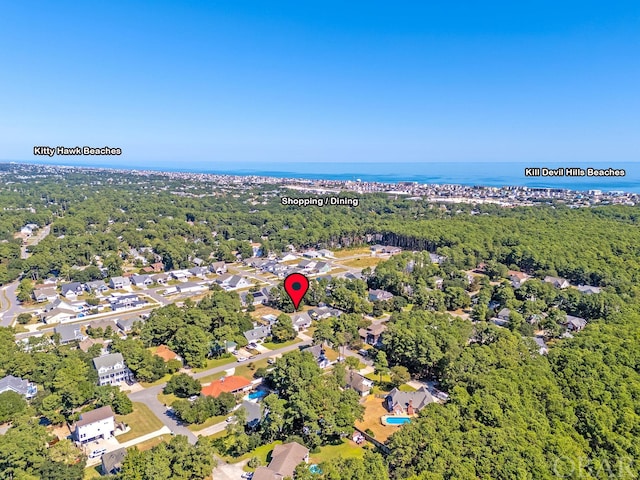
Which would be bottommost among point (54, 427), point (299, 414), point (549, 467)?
point (54, 427)

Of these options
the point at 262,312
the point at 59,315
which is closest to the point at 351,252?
the point at 262,312

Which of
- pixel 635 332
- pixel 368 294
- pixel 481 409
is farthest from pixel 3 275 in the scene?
pixel 635 332

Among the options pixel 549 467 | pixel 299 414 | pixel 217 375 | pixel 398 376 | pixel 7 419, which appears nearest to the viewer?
pixel 549 467

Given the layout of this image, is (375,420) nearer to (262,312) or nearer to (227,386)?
(227,386)

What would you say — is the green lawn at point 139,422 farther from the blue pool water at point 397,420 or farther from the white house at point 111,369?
the blue pool water at point 397,420

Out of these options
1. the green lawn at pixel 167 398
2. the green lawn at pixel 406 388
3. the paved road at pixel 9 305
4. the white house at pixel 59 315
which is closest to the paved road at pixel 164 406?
the green lawn at pixel 167 398

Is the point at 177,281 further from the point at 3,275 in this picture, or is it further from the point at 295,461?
the point at 295,461

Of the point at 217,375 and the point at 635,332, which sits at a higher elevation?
the point at 635,332
